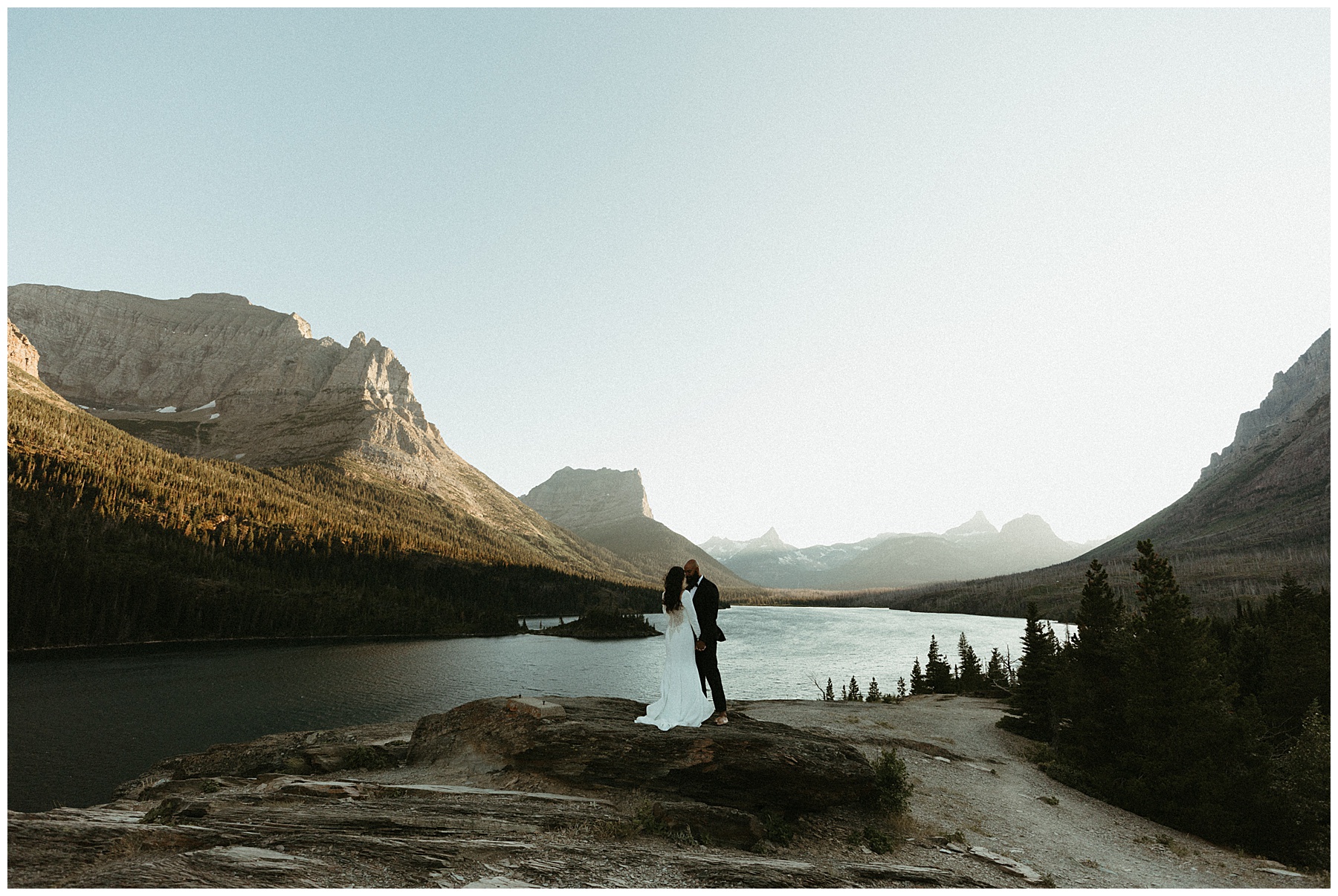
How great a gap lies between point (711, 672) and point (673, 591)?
3.32 meters

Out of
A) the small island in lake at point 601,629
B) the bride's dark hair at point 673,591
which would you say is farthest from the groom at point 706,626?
the small island in lake at point 601,629

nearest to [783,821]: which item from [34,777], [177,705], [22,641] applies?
[34,777]

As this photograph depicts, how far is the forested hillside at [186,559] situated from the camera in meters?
101

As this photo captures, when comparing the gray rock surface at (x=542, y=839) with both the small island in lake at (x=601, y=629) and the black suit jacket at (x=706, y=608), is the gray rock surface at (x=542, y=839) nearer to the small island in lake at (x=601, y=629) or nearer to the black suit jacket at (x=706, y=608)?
the black suit jacket at (x=706, y=608)

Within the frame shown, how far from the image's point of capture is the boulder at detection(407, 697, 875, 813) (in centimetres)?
1527

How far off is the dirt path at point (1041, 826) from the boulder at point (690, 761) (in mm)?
3491

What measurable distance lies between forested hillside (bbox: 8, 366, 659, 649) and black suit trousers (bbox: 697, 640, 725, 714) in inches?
5121

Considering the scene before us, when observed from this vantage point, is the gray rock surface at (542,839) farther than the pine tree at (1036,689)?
No

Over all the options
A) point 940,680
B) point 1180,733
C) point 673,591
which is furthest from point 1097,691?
point 940,680

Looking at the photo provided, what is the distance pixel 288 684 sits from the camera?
242 feet

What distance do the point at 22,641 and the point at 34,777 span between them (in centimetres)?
8198

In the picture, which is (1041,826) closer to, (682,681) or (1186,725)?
(1186,725)

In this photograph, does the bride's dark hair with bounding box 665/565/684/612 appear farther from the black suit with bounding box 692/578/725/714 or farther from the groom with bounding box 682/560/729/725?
the black suit with bounding box 692/578/725/714

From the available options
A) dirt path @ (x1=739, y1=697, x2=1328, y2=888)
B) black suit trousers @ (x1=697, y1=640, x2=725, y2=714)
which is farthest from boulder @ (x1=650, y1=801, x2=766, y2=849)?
dirt path @ (x1=739, y1=697, x2=1328, y2=888)
